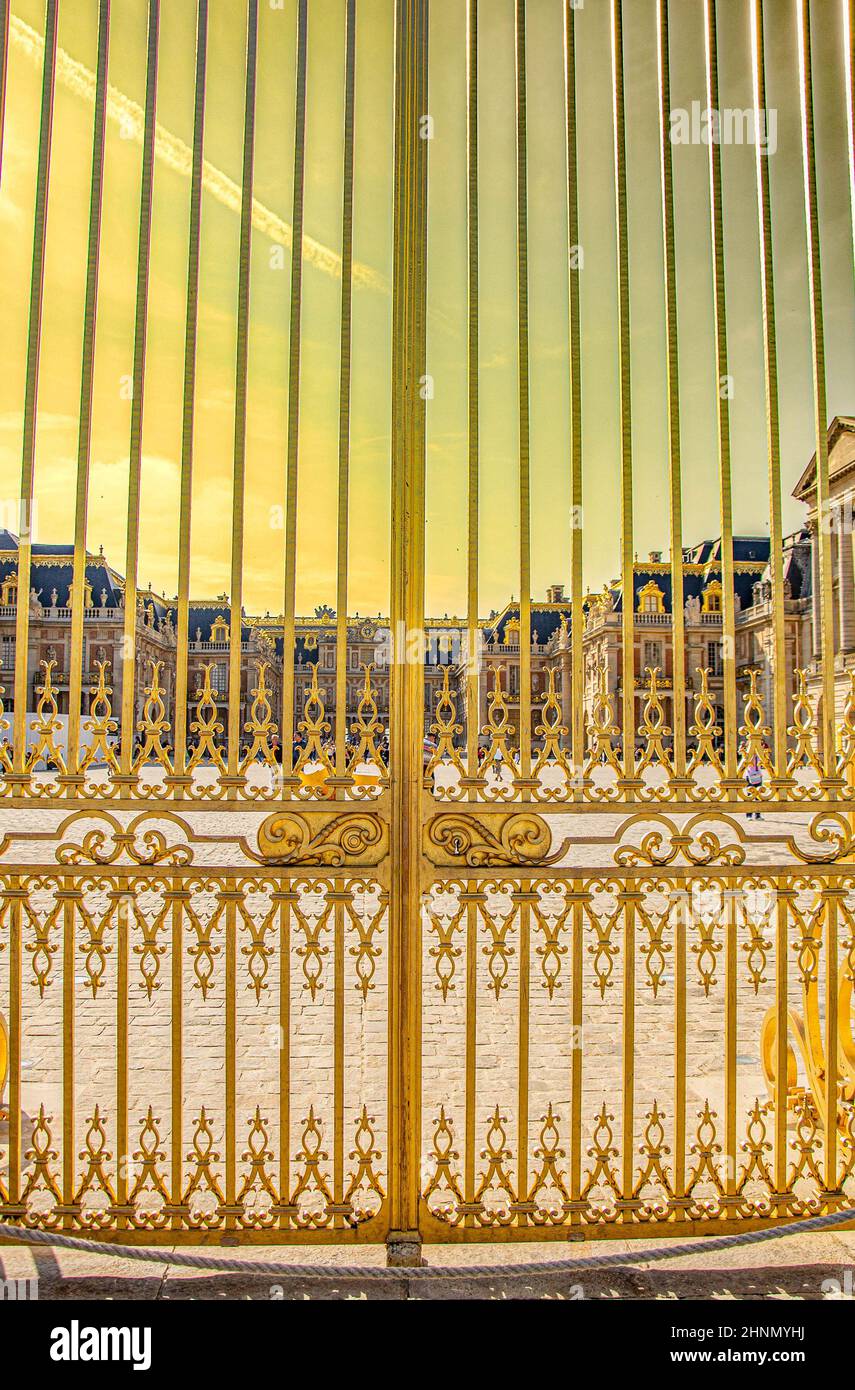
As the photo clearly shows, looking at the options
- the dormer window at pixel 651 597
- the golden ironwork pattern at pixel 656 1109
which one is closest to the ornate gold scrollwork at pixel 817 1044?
the golden ironwork pattern at pixel 656 1109

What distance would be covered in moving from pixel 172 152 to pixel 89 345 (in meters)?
0.97

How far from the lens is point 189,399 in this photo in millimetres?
3418

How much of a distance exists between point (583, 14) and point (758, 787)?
3.20 metres

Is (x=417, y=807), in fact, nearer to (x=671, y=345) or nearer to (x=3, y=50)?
(x=671, y=345)

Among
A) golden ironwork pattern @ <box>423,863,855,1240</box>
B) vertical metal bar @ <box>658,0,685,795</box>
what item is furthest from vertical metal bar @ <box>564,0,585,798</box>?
golden ironwork pattern @ <box>423,863,855,1240</box>

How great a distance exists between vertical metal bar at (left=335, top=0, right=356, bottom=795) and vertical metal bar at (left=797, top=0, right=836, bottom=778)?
1.81m

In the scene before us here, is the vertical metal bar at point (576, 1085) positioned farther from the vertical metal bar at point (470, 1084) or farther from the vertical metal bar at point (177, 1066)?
the vertical metal bar at point (177, 1066)

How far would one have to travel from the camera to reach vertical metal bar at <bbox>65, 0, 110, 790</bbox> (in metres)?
3.36

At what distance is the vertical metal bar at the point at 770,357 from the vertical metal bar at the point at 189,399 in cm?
221

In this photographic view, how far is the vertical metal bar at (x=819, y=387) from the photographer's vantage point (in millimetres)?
3418

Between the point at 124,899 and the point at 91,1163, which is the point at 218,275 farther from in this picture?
the point at 91,1163
